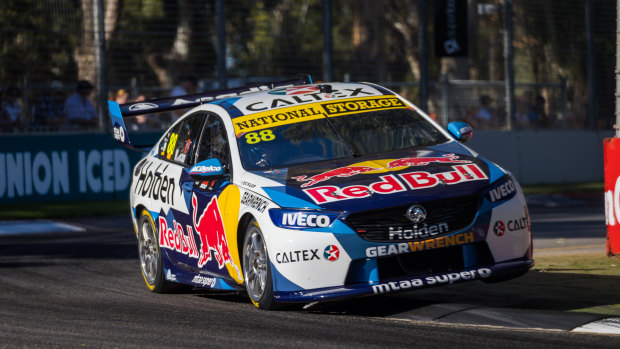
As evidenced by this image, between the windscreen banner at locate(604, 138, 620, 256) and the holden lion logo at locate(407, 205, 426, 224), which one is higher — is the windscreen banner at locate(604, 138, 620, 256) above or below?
below

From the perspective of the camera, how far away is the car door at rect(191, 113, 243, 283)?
27.7ft

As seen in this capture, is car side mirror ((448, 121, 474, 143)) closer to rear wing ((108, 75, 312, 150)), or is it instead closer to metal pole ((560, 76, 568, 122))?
rear wing ((108, 75, 312, 150))

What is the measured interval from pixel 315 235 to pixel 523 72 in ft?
61.2

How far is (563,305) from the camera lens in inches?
318

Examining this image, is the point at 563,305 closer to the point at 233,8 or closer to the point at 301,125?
the point at 301,125

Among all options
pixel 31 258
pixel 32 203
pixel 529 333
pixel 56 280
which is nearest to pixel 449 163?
pixel 529 333

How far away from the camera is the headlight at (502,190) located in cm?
800

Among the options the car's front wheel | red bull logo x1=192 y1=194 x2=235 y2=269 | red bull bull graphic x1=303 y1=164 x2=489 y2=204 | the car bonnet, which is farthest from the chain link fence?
red bull bull graphic x1=303 y1=164 x2=489 y2=204

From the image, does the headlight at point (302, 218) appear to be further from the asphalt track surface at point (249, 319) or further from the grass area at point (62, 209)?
the grass area at point (62, 209)

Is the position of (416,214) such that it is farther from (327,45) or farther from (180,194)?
(327,45)

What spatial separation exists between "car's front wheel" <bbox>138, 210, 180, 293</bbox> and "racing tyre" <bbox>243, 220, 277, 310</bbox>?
1.70 m

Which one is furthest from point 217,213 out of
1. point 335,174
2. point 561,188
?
point 561,188

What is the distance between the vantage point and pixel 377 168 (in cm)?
816

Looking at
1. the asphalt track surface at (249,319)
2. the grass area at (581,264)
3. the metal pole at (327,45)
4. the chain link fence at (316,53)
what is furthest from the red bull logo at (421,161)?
the metal pole at (327,45)
